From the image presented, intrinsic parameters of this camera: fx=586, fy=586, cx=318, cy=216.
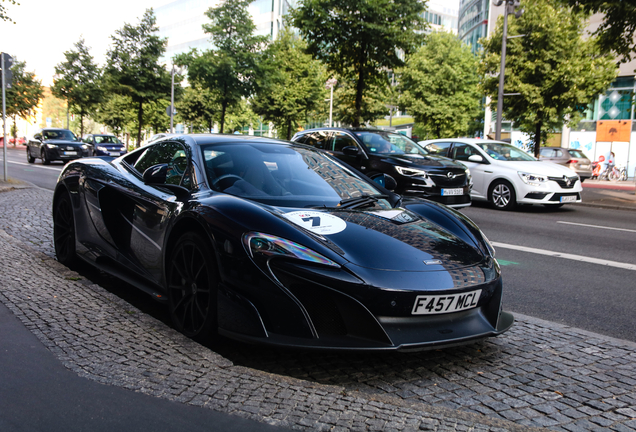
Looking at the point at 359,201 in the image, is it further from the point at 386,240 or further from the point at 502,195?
the point at 502,195

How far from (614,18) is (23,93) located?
5439 cm

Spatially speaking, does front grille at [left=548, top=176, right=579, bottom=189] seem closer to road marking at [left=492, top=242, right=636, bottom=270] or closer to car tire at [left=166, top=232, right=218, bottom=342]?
road marking at [left=492, top=242, right=636, bottom=270]

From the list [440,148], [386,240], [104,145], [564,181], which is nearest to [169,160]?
[386,240]

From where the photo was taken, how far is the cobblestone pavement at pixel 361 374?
2500mm

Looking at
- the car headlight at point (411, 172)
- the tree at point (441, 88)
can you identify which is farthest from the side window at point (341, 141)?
the tree at point (441, 88)

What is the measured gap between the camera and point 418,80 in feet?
142

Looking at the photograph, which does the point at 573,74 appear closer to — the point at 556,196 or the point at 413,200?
the point at 556,196

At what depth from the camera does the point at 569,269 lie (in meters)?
6.30

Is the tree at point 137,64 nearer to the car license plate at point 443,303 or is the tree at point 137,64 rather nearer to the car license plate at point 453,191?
the car license plate at point 453,191

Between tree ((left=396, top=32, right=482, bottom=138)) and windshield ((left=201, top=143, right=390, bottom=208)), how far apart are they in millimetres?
39672

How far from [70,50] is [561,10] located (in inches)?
1563

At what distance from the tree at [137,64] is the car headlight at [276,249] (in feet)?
118

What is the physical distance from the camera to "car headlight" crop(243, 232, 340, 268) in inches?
116

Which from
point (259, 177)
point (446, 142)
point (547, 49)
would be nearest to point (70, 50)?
point (547, 49)
